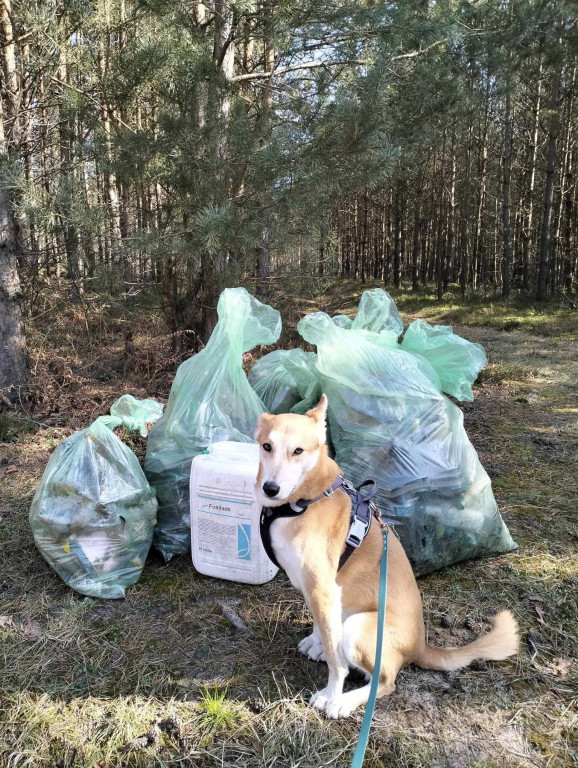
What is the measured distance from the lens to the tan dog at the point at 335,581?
175 cm

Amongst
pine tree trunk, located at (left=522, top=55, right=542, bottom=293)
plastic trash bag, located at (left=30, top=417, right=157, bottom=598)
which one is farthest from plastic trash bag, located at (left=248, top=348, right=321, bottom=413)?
pine tree trunk, located at (left=522, top=55, right=542, bottom=293)

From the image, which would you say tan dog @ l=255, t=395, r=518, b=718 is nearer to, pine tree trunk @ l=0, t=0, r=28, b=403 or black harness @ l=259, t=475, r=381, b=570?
black harness @ l=259, t=475, r=381, b=570

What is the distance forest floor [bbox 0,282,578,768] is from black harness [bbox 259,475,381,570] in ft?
1.77

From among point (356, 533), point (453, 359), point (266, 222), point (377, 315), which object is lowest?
point (356, 533)

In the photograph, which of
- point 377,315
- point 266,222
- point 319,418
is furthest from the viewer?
point 266,222

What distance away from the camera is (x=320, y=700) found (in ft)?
5.98

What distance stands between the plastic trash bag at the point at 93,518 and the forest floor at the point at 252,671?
4.3 inches

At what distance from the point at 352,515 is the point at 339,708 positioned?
2.23ft

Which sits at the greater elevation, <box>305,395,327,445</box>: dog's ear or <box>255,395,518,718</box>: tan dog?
<box>305,395,327,445</box>: dog's ear

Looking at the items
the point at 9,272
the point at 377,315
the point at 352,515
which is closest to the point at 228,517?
the point at 352,515

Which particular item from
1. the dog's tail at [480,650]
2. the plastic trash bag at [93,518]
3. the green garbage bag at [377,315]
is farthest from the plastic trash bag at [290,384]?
the dog's tail at [480,650]

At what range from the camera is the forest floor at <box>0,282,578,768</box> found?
1.67 metres

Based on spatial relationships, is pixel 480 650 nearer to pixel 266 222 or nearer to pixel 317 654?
pixel 317 654

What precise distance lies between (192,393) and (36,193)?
2430 millimetres
